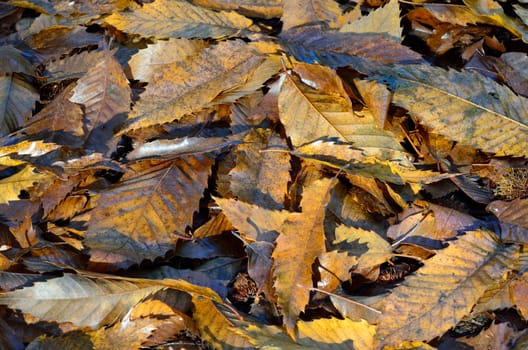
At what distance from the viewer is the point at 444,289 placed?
1623mm

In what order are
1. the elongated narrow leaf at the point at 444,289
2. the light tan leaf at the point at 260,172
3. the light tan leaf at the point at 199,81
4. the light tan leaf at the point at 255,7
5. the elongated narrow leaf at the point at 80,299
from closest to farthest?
the elongated narrow leaf at the point at 444,289 → the elongated narrow leaf at the point at 80,299 → the light tan leaf at the point at 260,172 → the light tan leaf at the point at 199,81 → the light tan leaf at the point at 255,7

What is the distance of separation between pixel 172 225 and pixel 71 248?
0.36 m

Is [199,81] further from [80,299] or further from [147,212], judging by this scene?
[80,299]

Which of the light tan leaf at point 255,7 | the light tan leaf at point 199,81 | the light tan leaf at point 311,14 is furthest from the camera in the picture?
the light tan leaf at point 255,7

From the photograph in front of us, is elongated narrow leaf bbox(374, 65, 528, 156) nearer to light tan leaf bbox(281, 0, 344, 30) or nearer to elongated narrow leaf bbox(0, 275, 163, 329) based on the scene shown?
light tan leaf bbox(281, 0, 344, 30)

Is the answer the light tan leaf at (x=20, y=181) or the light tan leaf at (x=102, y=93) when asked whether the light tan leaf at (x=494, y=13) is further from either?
the light tan leaf at (x=20, y=181)

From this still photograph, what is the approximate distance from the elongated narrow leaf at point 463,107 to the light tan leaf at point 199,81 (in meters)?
0.50

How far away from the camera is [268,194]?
1.81 meters

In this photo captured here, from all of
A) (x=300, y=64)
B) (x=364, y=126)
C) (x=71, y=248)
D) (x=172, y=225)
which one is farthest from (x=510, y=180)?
(x=71, y=248)

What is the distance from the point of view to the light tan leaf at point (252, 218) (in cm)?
174

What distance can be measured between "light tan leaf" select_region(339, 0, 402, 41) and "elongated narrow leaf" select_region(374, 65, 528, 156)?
0.70 ft

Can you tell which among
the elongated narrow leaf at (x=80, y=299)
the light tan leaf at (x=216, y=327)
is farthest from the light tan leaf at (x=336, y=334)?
the elongated narrow leaf at (x=80, y=299)

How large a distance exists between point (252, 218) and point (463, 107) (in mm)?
843

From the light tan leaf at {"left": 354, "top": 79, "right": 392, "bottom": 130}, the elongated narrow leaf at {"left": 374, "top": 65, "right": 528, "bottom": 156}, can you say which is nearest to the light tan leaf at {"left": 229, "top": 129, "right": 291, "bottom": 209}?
the light tan leaf at {"left": 354, "top": 79, "right": 392, "bottom": 130}
